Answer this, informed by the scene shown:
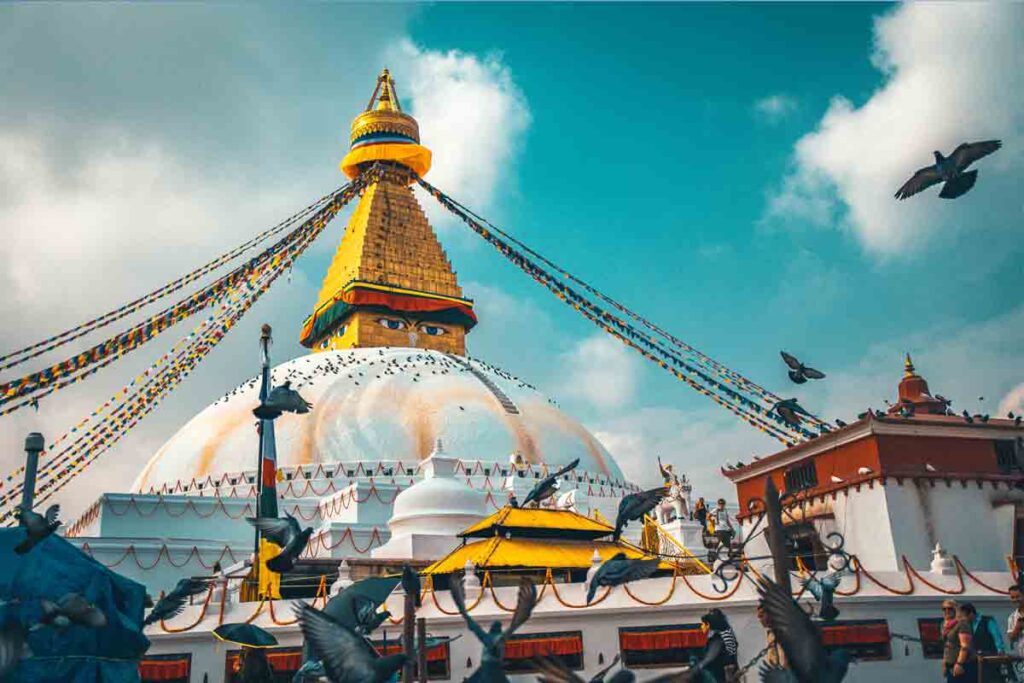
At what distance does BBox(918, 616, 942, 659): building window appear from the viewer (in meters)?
10.9

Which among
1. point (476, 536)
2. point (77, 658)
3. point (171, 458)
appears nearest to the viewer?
point (77, 658)

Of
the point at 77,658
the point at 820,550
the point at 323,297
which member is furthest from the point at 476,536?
the point at 323,297

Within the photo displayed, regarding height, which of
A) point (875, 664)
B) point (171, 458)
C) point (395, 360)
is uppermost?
point (395, 360)

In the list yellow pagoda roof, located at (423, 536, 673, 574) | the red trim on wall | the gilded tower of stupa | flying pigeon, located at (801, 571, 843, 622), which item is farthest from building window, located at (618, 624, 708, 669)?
the gilded tower of stupa

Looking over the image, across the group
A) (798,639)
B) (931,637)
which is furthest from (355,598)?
(931,637)

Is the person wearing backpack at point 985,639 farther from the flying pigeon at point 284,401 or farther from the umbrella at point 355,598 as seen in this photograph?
the flying pigeon at point 284,401

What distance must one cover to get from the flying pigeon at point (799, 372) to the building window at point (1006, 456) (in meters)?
2.98

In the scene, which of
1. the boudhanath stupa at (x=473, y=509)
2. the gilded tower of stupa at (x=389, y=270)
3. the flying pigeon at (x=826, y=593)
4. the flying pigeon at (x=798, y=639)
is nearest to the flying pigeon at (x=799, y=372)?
the boudhanath stupa at (x=473, y=509)

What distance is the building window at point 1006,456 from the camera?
49.5 ft

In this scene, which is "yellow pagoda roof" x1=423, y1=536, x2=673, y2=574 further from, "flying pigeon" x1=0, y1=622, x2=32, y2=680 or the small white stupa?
"flying pigeon" x1=0, y1=622, x2=32, y2=680

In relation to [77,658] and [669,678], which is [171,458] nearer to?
[77,658]

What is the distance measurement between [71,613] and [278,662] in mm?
3919

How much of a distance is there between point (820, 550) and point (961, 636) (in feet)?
24.2

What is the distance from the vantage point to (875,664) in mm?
10727
